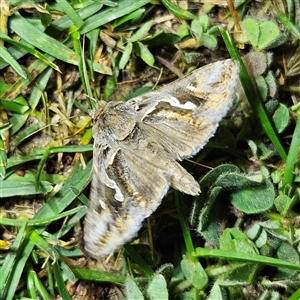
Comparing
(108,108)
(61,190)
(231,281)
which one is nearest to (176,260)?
(231,281)

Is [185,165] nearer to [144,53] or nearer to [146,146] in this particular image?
[146,146]

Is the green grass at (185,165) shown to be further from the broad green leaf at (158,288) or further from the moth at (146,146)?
the moth at (146,146)

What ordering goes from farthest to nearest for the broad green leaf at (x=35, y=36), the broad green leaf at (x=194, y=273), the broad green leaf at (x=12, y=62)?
the broad green leaf at (x=35, y=36) → the broad green leaf at (x=12, y=62) → the broad green leaf at (x=194, y=273)

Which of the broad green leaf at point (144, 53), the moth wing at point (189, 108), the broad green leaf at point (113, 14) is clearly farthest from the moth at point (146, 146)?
the broad green leaf at point (113, 14)

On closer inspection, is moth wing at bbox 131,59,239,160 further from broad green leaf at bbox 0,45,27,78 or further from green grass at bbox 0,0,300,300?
broad green leaf at bbox 0,45,27,78

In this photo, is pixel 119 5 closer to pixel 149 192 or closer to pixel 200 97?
pixel 200 97
